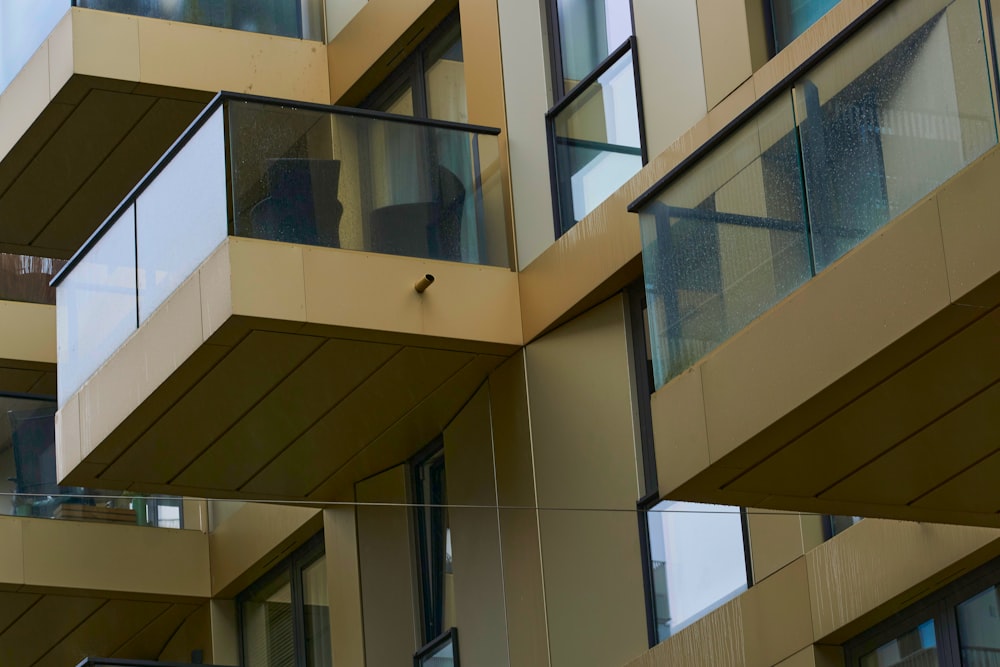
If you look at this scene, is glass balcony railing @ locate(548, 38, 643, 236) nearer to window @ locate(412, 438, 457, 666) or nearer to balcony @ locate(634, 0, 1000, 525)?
window @ locate(412, 438, 457, 666)

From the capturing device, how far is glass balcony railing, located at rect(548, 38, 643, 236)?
1300 centimetres

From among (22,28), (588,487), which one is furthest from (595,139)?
(22,28)

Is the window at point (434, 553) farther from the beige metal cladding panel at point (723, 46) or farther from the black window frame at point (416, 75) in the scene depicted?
the beige metal cladding panel at point (723, 46)

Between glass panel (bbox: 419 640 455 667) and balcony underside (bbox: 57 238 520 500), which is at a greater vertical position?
balcony underside (bbox: 57 238 520 500)

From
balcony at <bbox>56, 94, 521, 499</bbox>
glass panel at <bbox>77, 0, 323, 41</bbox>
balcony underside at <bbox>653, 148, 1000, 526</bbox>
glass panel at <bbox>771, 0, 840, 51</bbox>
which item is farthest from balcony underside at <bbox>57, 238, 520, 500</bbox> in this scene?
balcony underside at <bbox>653, 148, 1000, 526</bbox>

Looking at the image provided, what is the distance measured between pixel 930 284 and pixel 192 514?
12.7 m

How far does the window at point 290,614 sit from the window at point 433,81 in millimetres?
3660

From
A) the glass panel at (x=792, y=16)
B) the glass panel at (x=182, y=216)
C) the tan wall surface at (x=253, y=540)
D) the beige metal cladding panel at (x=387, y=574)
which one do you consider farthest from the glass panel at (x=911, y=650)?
the tan wall surface at (x=253, y=540)

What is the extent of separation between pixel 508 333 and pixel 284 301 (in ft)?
5.36

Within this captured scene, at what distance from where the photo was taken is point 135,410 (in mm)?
13930

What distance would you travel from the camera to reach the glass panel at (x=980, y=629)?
994 centimetres

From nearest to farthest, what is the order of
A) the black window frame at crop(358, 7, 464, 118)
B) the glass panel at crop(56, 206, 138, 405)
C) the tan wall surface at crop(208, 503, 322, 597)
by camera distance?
1. the glass panel at crop(56, 206, 138, 405)
2. the black window frame at crop(358, 7, 464, 118)
3. the tan wall surface at crop(208, 503, 322, 597)

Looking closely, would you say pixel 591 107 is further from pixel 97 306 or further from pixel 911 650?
pixel 911 650

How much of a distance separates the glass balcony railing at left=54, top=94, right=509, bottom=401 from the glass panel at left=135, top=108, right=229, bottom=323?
0.03ft
